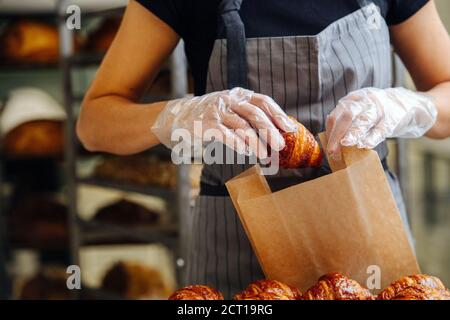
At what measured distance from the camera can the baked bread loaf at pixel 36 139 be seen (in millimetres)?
3717

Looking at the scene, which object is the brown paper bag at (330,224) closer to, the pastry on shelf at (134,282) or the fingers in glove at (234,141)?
the fingers in glove at (234,141)

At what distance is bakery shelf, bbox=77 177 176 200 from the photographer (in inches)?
107

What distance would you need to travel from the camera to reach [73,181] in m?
3.37

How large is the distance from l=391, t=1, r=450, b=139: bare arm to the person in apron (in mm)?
79

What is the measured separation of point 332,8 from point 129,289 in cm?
200

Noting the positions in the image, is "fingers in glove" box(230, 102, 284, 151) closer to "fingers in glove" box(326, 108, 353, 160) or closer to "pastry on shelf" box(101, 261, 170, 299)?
"fingers in glove" box(326, 108, 353, 160)

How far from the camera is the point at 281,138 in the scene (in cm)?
112

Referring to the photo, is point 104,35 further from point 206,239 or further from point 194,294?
point 194,294

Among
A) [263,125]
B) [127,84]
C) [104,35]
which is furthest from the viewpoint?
[104,35]

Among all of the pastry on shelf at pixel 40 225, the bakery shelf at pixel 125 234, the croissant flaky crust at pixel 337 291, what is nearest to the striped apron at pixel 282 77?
the croissant flaky crust at pixel 337 291

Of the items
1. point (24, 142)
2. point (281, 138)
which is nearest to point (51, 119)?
point (24, 142)

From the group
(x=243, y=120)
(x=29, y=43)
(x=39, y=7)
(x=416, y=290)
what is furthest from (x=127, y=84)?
(x=39, y=7)

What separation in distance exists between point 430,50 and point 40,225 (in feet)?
8.98
